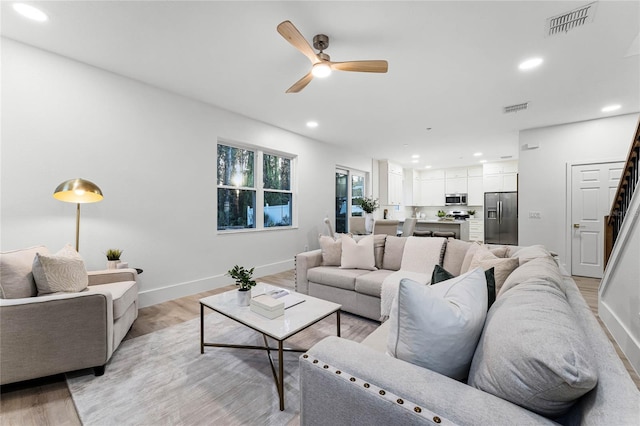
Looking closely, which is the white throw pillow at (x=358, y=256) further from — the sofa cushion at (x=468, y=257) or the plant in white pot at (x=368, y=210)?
the plant in white pot at (x=368, y=210)

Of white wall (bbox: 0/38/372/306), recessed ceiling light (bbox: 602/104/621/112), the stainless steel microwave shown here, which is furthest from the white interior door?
white wall (bbox: 0/38/372/306)

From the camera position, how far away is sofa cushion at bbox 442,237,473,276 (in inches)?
106

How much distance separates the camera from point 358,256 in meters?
3.15

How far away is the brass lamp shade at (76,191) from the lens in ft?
7.86

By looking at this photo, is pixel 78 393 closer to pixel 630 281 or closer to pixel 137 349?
pixel 137 349

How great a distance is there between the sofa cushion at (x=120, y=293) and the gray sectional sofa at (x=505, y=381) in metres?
1.87

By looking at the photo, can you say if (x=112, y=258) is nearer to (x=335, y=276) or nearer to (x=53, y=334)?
(x=53, y=334)

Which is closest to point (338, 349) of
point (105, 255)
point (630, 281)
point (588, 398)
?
point (588, 398)

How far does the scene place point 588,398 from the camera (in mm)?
664

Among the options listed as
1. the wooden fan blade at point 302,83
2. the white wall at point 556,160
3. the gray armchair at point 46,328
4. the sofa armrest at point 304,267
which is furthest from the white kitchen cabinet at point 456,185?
the gray armchair at point 46,328

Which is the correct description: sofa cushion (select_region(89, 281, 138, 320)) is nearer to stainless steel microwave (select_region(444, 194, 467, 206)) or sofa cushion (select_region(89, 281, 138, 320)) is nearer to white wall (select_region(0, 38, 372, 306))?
white wall (select_region(0, 38, 372, 306))

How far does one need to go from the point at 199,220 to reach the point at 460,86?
152 inches

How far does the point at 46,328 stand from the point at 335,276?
2.32 meters

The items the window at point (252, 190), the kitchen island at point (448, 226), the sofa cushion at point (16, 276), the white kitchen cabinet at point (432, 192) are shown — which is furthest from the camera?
the white kitchen cabinet at point (432, 192)
